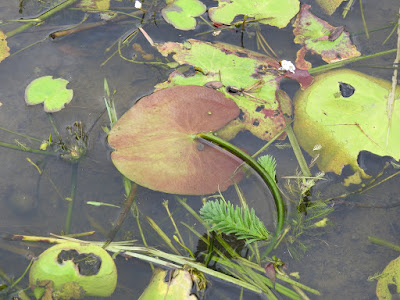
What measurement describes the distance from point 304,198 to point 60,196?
4.13 ft

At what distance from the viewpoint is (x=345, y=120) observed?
2.26m

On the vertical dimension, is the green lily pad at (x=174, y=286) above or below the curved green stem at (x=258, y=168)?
below

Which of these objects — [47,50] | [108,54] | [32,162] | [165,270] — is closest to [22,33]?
[47,50]

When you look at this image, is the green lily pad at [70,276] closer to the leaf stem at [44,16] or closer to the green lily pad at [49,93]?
the green lily pad at [49,93]

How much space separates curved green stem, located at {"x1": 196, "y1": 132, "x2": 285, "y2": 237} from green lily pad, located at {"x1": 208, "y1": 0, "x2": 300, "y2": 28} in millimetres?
952

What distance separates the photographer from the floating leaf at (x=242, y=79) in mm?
2309

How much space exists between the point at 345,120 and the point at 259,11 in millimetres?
971

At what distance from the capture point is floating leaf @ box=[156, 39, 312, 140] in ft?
7.57

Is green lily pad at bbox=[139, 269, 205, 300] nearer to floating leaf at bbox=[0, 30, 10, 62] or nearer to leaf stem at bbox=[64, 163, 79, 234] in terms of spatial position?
leaf stem at bbox=[64, 163, 79, 234]

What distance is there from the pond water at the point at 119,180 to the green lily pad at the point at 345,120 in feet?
0.31

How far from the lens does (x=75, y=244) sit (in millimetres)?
1979

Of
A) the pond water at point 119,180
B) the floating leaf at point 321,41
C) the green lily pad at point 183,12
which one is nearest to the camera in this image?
the pond water at point 119,180

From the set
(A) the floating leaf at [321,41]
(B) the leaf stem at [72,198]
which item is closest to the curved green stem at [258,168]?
(B) the leaf stem at [72,198]

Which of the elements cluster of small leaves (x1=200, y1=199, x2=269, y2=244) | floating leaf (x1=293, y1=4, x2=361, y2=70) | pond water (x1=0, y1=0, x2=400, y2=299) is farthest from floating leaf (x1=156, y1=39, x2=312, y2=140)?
cluster of small leaves (x1=200, y1=199, x2=269, y2=244)
